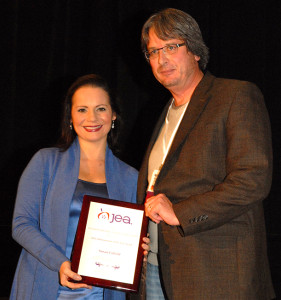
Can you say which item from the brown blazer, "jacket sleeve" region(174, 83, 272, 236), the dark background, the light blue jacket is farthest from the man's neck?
the dark background

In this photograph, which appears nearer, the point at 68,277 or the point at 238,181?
the point at 238,181

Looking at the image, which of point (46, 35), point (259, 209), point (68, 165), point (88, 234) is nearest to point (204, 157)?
point (259, 209)

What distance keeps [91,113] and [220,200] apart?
3.36ft

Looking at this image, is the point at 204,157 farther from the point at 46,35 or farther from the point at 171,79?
the point at 46,35

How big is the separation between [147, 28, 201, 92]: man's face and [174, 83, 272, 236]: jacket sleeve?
43 centimetres

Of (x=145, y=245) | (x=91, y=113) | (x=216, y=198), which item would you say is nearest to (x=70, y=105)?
(x=91, y=113)

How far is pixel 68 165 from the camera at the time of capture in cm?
233

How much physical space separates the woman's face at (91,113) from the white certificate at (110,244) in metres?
0.52

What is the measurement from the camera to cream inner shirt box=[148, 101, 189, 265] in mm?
→ 2025

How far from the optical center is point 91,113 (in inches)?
93.9

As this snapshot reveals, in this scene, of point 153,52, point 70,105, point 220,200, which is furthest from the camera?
point 70,105

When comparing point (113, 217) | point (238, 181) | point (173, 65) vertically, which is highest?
point (173, 65)

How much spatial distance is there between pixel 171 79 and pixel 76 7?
2.17m

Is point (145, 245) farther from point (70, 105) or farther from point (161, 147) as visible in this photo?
point (70, 105)
